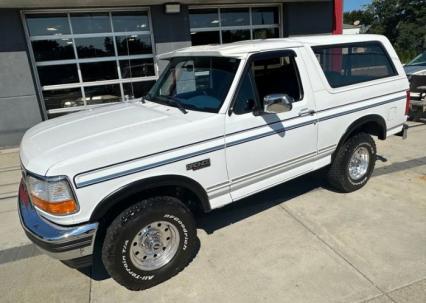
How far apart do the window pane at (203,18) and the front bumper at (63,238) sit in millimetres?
8013

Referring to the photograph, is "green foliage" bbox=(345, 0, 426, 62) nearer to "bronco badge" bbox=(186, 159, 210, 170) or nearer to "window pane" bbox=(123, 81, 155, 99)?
"window pane" bbox=(123, 81, 155, 99)

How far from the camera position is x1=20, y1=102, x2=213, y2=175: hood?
2.78m

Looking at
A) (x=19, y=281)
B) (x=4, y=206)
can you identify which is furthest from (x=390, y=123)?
(x=4, y=206)

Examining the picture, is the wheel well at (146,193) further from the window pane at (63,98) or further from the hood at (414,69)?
the hood at (414,69)

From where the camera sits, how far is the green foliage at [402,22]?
46969 millimetres

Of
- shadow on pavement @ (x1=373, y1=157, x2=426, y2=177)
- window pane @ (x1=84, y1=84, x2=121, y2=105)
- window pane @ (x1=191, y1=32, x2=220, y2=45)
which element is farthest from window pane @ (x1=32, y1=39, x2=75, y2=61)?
shadow on pavement @ (x1=373, y1=157, x2=426, y2=177)

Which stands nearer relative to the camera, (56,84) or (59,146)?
(59,146)

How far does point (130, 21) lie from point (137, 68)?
1.19m

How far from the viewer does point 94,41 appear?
9.01 meters

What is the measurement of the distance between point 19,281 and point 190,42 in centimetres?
747

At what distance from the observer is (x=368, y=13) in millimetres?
69562

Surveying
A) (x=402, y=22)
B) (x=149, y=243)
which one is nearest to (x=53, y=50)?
(x=149, y=243)

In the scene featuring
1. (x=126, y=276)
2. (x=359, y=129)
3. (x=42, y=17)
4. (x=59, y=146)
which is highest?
(x=42, y=17)

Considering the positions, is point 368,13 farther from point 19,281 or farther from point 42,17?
point 19,281
